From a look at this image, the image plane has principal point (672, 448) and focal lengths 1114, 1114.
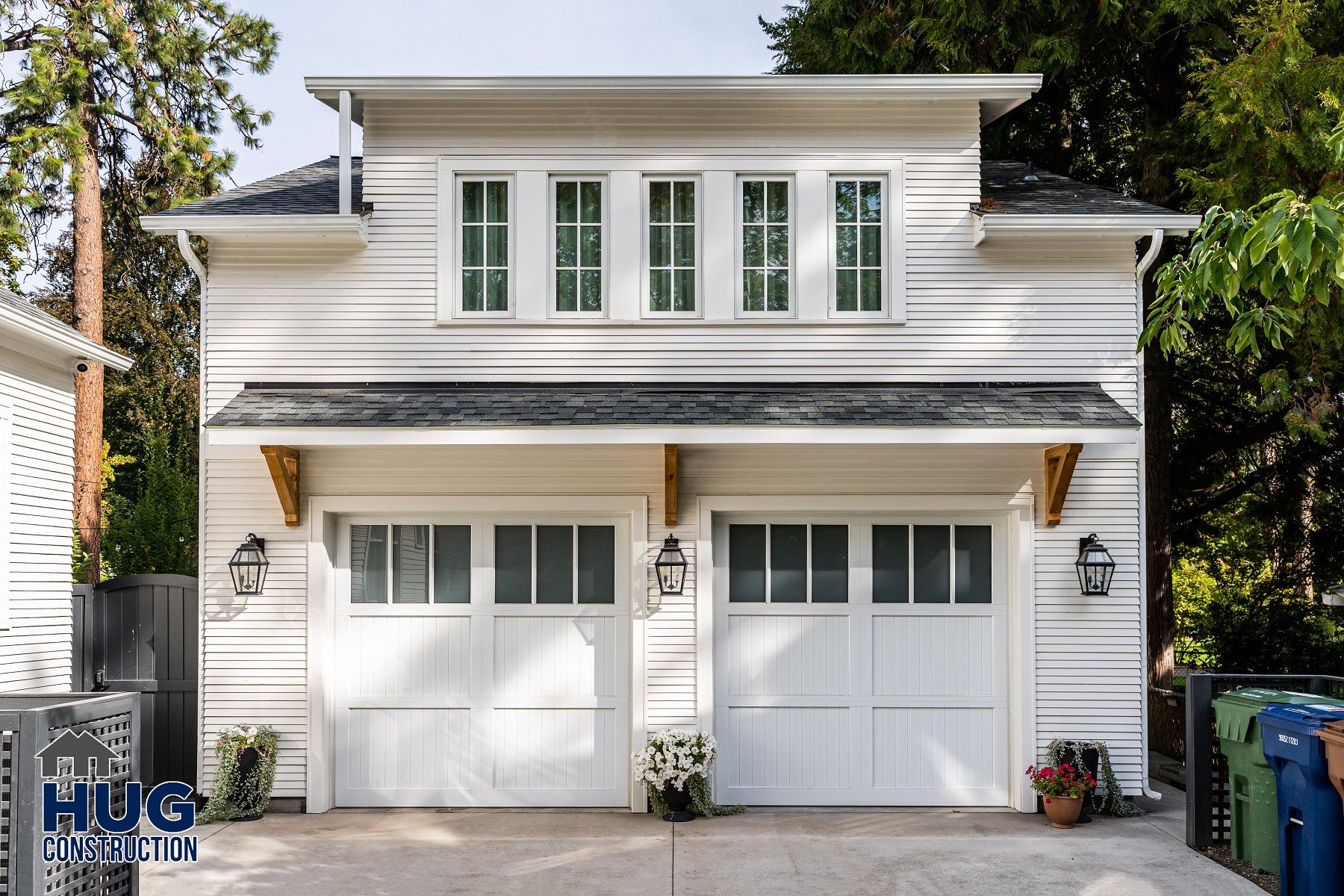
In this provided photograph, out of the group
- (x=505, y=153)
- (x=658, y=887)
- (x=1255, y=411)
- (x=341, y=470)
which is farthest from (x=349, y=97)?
(x=1255, y=411)

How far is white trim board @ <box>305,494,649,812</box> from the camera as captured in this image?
7918 millimetres

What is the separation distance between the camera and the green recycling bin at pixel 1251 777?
246 inches

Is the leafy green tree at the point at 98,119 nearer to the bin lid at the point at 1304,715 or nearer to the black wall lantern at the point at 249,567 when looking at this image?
the black wall lantern at the point at 249,567

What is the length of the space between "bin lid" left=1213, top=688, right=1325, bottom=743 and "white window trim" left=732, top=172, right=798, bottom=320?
12.4 feet

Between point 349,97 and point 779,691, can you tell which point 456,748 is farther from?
point 349,97

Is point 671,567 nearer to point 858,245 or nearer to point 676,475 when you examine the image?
point 676,475

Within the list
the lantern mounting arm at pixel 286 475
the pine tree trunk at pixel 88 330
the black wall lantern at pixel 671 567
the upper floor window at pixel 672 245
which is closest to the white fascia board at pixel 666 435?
the lantern mounting arm at pixel 286 475

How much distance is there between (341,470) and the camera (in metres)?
8.02

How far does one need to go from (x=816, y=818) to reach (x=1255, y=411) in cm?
828

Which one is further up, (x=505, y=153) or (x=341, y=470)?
(x=505, y=153)

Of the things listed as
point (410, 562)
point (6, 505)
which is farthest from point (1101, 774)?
point (6, 505)

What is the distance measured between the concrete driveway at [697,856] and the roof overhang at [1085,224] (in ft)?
13.5

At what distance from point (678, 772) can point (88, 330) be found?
10834 millimetres

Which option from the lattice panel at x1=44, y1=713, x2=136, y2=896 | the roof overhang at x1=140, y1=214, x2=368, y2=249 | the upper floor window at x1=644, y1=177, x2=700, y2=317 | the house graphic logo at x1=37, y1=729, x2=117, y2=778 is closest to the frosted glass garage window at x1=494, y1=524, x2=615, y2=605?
the upper floor window at x1=644, y1=177, x2=700, y2=317
